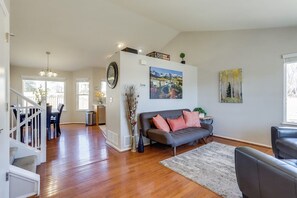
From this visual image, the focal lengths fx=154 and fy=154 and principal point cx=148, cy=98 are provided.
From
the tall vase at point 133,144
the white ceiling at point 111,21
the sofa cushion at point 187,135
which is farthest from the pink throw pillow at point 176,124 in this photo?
the white ceiling at point 111,21

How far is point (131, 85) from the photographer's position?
3582 mm

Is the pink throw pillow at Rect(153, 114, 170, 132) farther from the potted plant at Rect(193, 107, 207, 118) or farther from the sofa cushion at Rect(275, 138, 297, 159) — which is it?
the sofa cushion at Rect(275, 138, 297, 159)

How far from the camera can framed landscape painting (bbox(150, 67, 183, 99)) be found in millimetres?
3979

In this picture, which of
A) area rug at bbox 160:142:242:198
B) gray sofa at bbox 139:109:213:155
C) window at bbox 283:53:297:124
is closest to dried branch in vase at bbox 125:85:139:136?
gray sofa at bbox 139:109:213:155

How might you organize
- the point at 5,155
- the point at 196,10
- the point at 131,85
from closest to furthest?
the point at 5,155 < the point at 196,10 < the point at 131,85

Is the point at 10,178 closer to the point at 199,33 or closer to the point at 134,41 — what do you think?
the point at 134,41

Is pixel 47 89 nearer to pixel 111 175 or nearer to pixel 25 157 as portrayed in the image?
pixel 25 157

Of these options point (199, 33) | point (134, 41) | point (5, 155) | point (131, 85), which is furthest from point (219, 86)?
point (5, 155)

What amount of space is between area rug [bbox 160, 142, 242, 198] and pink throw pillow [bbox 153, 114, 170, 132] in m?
0.66

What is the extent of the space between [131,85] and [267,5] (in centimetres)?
290

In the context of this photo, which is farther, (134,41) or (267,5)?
(134,41)

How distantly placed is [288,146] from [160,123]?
2198mm

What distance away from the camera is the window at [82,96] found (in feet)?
23.5

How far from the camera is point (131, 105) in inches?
136
